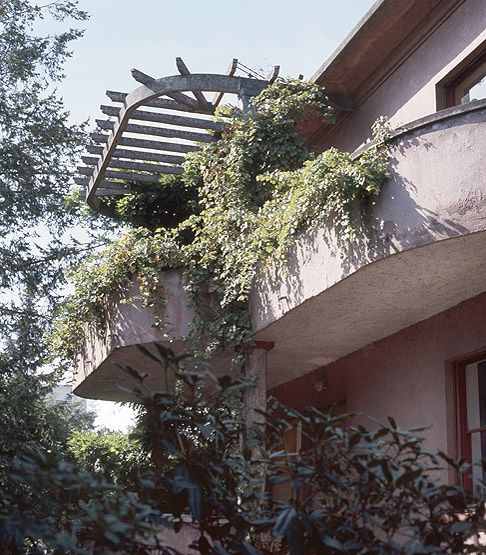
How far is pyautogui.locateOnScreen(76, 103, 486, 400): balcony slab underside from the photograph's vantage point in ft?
22.2

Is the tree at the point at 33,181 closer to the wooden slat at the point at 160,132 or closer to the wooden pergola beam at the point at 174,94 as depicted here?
the wooden slat at the point at 160,132

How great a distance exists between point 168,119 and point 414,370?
15.3ft

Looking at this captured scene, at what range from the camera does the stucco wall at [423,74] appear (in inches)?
357

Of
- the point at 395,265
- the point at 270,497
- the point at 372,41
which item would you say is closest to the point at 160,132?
the point at 372,41

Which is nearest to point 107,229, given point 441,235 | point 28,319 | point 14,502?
point 28,319

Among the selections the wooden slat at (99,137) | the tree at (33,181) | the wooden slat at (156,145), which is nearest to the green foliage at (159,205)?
the wooden slat at (156,145)

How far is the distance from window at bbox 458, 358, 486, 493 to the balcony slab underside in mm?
688

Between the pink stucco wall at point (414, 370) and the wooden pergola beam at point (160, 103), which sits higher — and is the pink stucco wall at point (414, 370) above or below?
below

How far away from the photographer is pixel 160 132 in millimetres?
12094

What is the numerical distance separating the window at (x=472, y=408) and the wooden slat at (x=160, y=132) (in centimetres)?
514

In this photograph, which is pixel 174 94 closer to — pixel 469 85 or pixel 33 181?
pixel 469 85

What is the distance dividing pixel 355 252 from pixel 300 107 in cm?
367

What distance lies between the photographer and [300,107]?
10742 millimetres

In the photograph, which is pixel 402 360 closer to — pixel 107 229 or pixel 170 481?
pixel 170 481
